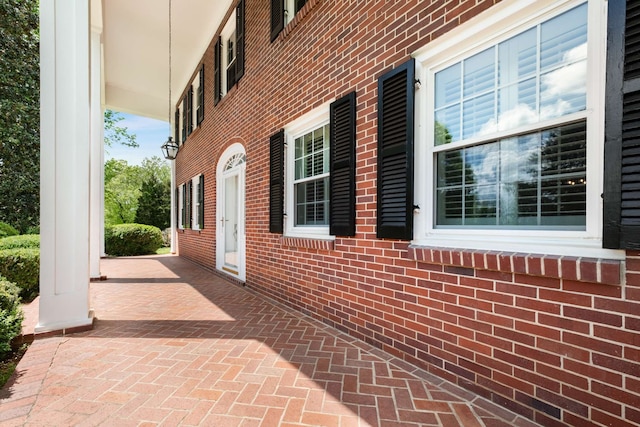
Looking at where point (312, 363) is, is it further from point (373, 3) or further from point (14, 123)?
point (14, 123)

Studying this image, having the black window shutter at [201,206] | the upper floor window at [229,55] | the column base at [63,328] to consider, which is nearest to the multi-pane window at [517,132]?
the column base at [63,328]

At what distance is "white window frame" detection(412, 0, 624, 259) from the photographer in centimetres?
158

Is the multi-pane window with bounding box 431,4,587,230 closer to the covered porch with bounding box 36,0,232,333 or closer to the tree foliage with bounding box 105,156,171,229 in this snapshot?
the covered porch with bounding box 36,0,232,333

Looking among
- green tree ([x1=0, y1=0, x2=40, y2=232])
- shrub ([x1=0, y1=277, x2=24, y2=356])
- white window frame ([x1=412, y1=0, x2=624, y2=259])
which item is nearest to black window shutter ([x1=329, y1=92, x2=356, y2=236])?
white window frame ([x1=412, y1=0, x2=624, y2=259])

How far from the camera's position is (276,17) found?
4480 mm

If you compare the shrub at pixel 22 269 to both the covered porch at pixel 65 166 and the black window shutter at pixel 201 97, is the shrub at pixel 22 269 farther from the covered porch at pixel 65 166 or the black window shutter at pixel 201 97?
the black window shutter at pixel 201 97

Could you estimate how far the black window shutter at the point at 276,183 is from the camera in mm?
4281

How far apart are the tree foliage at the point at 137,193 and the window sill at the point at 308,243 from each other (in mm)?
16305

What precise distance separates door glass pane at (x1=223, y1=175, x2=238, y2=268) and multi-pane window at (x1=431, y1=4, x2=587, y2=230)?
207 inches

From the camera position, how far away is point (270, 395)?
80.5 inches

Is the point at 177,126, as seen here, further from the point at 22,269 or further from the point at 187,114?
the point at 22,269

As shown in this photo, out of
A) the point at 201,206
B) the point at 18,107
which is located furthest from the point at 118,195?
the point at 201,206

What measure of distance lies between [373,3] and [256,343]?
3.37m

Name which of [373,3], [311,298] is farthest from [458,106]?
[311,298]
